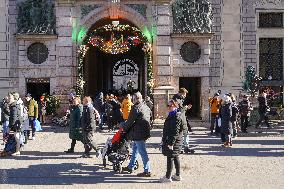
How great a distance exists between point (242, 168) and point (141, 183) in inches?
115

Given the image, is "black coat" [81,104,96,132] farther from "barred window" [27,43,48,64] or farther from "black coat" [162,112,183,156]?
"barred window" [27,43,48,64]

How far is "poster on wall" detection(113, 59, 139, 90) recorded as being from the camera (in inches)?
1662

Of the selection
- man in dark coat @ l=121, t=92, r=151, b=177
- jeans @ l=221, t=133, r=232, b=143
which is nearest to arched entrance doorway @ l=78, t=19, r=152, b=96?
jeans @ l=221, t=133, r=232, b=143

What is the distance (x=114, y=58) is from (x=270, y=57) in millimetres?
17230

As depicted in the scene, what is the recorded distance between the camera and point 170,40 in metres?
26.0

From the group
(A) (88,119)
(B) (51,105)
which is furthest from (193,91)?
(A) (88,119)

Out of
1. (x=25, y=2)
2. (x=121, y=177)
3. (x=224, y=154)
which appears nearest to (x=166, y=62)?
(x=25, y=2)

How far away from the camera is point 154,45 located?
1024 inches

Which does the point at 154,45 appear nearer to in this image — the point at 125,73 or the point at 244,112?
the point at 244,112

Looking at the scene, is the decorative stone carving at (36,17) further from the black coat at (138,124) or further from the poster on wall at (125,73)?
the poster on wall at (125,73)

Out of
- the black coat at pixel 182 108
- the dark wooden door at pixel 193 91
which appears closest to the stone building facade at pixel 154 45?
the dark wooden door at pixel 193 91

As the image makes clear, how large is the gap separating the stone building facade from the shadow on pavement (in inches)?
546

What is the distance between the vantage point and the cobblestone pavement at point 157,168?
33.5 feet

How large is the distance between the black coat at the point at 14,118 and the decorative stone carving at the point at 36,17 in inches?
494
